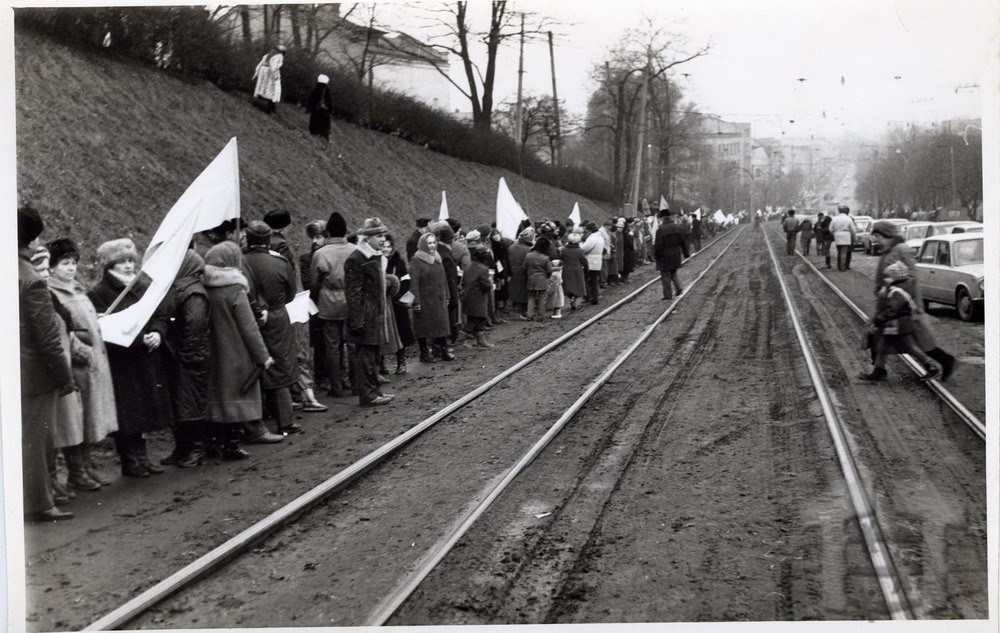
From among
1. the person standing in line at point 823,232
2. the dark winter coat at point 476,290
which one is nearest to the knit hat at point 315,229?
the dark winter coat at point 476,290

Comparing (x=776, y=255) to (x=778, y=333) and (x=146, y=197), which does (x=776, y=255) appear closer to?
(x=778, y=333)

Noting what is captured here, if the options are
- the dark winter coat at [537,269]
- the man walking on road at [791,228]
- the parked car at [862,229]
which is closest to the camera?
the dark winter coat at [537,269]

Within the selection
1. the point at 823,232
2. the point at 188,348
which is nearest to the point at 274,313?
the point at 188,348

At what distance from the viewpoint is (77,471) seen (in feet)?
20.0

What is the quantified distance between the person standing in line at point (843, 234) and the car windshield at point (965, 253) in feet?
33.2

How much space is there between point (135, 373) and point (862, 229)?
34420mm

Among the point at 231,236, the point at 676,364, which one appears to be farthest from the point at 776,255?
the point at 231,236

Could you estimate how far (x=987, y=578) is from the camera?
5.07 metres

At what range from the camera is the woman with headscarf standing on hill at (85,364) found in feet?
19.4

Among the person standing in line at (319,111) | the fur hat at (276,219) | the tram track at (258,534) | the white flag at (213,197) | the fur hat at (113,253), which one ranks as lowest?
the tram track at (258,534)

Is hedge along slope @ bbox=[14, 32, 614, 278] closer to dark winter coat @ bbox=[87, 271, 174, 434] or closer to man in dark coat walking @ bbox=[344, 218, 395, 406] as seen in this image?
dark winter coat @ bbox=[87, 271, 174, 434]

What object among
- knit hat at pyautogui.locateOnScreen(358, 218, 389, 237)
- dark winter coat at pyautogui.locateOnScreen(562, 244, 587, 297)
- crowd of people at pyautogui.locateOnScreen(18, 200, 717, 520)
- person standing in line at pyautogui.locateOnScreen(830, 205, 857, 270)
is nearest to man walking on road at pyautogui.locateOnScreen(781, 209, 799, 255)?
person standing in line at pyautogui.locateOnScreen(830, 205, 857, 270)

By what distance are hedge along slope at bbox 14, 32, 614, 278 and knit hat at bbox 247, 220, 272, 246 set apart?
1945 millimetres

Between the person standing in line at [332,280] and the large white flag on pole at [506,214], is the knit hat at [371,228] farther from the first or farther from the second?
the large white flag on pole at [506,214]
